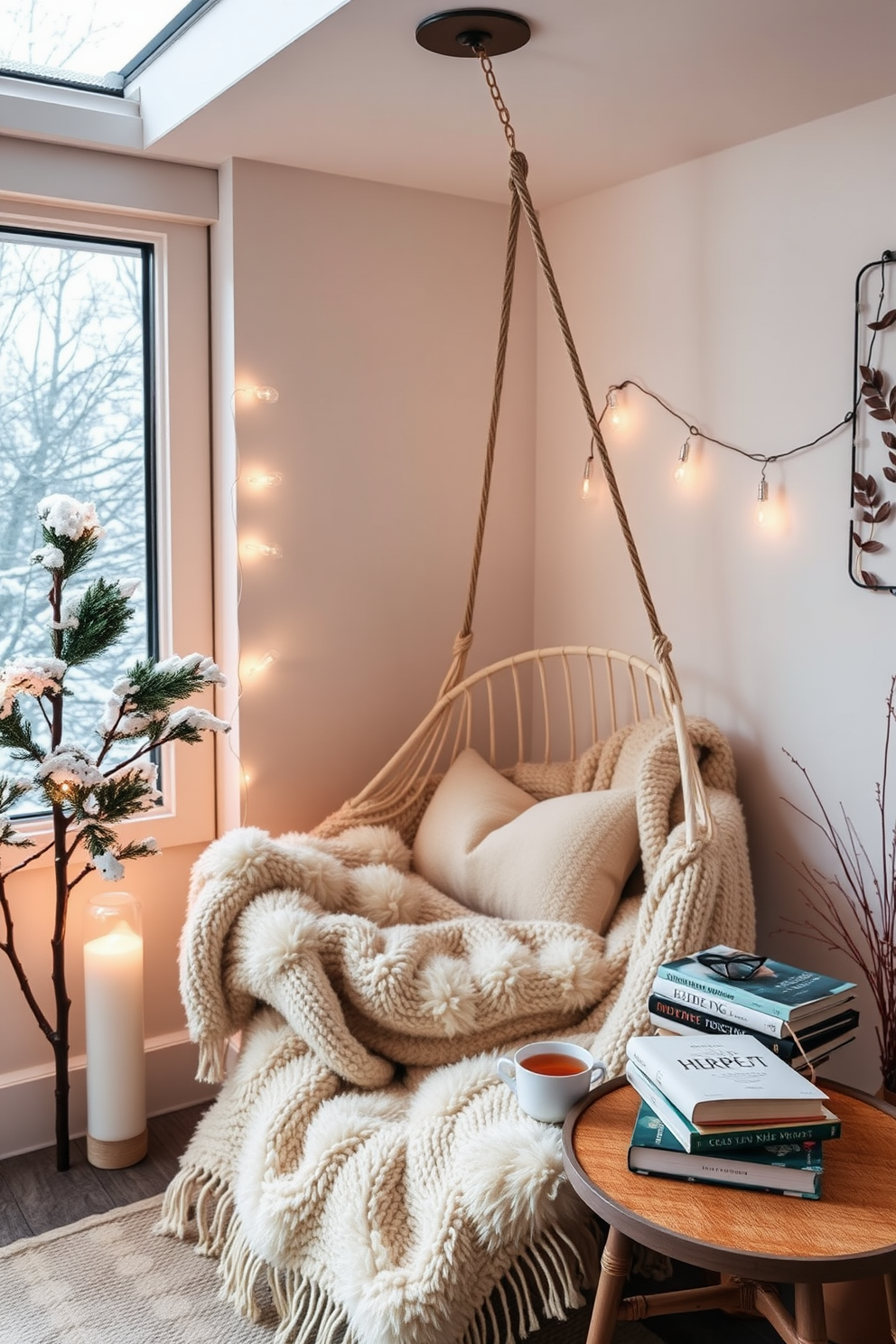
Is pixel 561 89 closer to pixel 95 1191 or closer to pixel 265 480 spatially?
pixel 265 480

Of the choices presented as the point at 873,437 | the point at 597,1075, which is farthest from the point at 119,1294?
the point at 873,437

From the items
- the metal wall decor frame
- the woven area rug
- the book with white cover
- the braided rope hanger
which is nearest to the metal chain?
the braided rope hanger

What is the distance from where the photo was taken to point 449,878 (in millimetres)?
2438

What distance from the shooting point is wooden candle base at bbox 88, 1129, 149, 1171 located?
2.41m

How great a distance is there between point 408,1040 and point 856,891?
0.91m

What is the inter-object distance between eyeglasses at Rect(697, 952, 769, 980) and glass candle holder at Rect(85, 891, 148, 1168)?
1236mm

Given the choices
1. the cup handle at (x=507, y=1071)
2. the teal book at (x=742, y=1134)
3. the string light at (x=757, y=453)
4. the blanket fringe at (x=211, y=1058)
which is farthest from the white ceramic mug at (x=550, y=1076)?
the string light at (x=757, y=453)

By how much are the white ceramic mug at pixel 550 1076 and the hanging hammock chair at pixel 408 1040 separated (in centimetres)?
3

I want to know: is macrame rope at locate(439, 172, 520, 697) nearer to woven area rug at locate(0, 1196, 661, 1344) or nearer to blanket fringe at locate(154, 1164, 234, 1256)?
blanket fringe at locate(154, 1164, 234, 1256)

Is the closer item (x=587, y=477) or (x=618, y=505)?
(x=618, y=505)

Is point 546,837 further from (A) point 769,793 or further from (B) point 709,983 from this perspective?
(B) point 709,983

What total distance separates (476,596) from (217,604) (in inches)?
26.0

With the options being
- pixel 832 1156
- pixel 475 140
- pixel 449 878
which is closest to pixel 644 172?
pixel 475 140

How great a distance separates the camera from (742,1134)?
140cm
